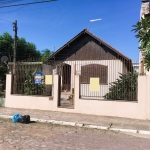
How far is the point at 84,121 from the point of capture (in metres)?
8.29

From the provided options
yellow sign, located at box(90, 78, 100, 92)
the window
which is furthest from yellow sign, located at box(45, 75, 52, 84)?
the window

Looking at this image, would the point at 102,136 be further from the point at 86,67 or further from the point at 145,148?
the point at 86,67

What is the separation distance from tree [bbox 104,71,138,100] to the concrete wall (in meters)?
0.36

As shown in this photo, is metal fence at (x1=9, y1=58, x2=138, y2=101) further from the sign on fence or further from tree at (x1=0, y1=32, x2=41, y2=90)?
tree at (x1=0, y1=32, x2=41, y2=90)

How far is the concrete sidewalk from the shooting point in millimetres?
7330

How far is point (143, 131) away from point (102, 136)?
5.33 feet

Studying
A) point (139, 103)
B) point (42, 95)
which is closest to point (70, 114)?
point (42, 95)

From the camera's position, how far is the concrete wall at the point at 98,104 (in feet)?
28.3

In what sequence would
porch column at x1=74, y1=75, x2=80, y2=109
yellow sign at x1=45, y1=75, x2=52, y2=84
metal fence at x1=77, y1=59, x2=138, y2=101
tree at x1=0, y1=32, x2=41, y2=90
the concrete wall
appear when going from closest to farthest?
the concrete wall, metal fence at x1=77, y1=59, x2=138, y2=101, porch column at x1=74, y1=75, x2=80, y2=109, yellow sign at x1=45, y1=75, x2=52, y2=84, tree at x1=0, y1=32, x2=41, y2=90

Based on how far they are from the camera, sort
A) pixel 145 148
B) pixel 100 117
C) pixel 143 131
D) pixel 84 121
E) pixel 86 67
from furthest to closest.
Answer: pixel 86 67 < pixel 100 117 < pixel 84 121 < pixel 143 131 < pixel 145 148

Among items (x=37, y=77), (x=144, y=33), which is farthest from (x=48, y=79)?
(x=144, y=33)

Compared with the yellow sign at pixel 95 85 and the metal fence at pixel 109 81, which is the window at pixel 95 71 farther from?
the yellow sign at pixel 95 85

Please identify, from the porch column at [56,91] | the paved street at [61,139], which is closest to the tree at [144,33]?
the paved street at [61,139]

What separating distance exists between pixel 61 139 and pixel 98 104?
390 centimetres
